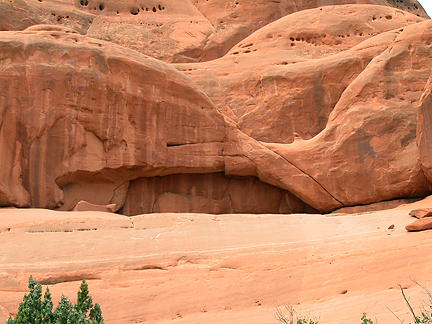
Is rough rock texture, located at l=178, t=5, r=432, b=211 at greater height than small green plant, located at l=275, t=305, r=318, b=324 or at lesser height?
greater

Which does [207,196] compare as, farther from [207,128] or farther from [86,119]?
[86,119]

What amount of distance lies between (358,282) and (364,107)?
31.4ft

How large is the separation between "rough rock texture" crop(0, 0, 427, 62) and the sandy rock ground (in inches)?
675

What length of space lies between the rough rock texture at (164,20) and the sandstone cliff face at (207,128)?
6.91 metres

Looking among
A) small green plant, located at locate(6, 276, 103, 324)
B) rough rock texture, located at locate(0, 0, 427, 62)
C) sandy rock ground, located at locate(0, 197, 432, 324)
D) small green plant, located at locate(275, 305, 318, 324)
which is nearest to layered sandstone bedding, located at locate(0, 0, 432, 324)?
sandy rock ground, located at locate(0, 197, 432, 324)

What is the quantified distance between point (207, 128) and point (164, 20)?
1320cm

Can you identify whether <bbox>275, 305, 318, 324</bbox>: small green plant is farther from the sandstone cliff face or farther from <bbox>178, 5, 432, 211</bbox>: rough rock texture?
<bbox>178, 5, 432, 211</bbox>: rough rock texture

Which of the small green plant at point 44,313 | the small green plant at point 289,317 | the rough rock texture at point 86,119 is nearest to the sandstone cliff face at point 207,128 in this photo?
the rough rock texture at point 86,119

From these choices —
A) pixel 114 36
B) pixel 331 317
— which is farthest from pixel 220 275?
pixel 114 36

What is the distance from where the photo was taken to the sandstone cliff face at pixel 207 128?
14281 millimetres

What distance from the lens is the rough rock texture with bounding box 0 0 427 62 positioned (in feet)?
84.4

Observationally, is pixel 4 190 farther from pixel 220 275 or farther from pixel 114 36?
pixel 114 36

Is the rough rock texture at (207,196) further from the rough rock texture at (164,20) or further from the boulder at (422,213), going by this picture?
the rough rock texture at (164,20)

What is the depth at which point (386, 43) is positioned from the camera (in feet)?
62.4
